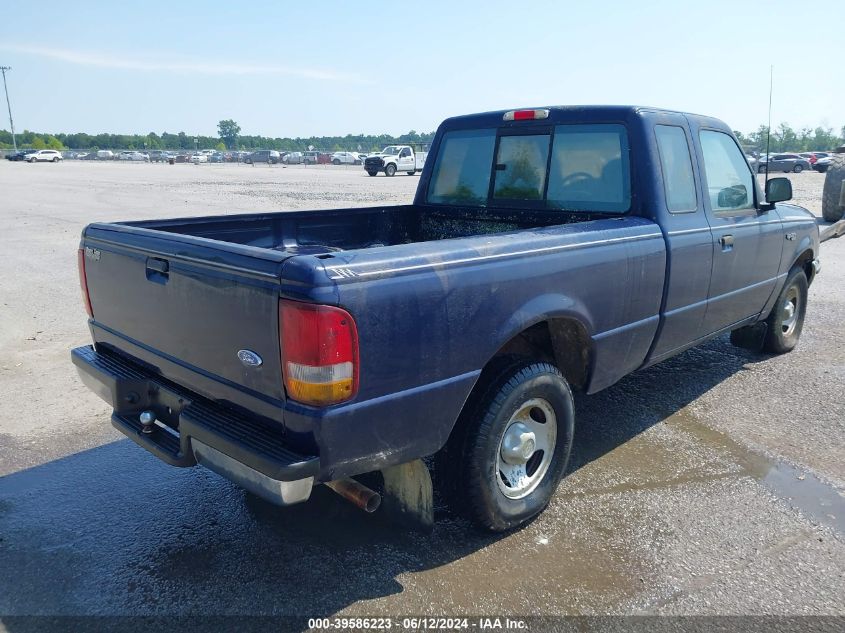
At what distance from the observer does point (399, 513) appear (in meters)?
3.10

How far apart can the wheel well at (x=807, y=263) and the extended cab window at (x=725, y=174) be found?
1277 millimetres

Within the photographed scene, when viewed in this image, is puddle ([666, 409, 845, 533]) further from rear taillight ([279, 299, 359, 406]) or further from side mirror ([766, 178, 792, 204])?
rear taillight ([279, 299, 359, 406])

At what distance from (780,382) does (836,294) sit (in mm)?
3999

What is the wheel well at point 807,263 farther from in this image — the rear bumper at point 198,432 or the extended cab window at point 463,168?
the rear bumper at point 198,432

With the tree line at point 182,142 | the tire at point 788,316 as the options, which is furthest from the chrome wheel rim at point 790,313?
the tree line at point 182,142

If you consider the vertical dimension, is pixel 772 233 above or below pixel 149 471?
above

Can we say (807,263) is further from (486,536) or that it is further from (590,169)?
(486,536)

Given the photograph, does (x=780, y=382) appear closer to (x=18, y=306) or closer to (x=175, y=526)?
(x=175, y=526)

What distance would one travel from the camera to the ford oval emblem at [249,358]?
2.55 meters

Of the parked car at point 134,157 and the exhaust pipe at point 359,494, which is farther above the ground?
the parked car at point 134,157

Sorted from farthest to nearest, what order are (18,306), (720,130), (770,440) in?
(18,306)
(720,130)
(770,440)

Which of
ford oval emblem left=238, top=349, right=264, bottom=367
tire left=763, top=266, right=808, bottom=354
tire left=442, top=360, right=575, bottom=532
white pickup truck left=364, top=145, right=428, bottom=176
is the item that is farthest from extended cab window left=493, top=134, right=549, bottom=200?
white pickup truck left=364, top=145, right=428, bottom=176

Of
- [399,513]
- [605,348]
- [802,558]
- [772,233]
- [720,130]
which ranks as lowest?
[802,558]

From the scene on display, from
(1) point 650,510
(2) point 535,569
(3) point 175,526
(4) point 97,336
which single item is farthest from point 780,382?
(4) point 97,336
